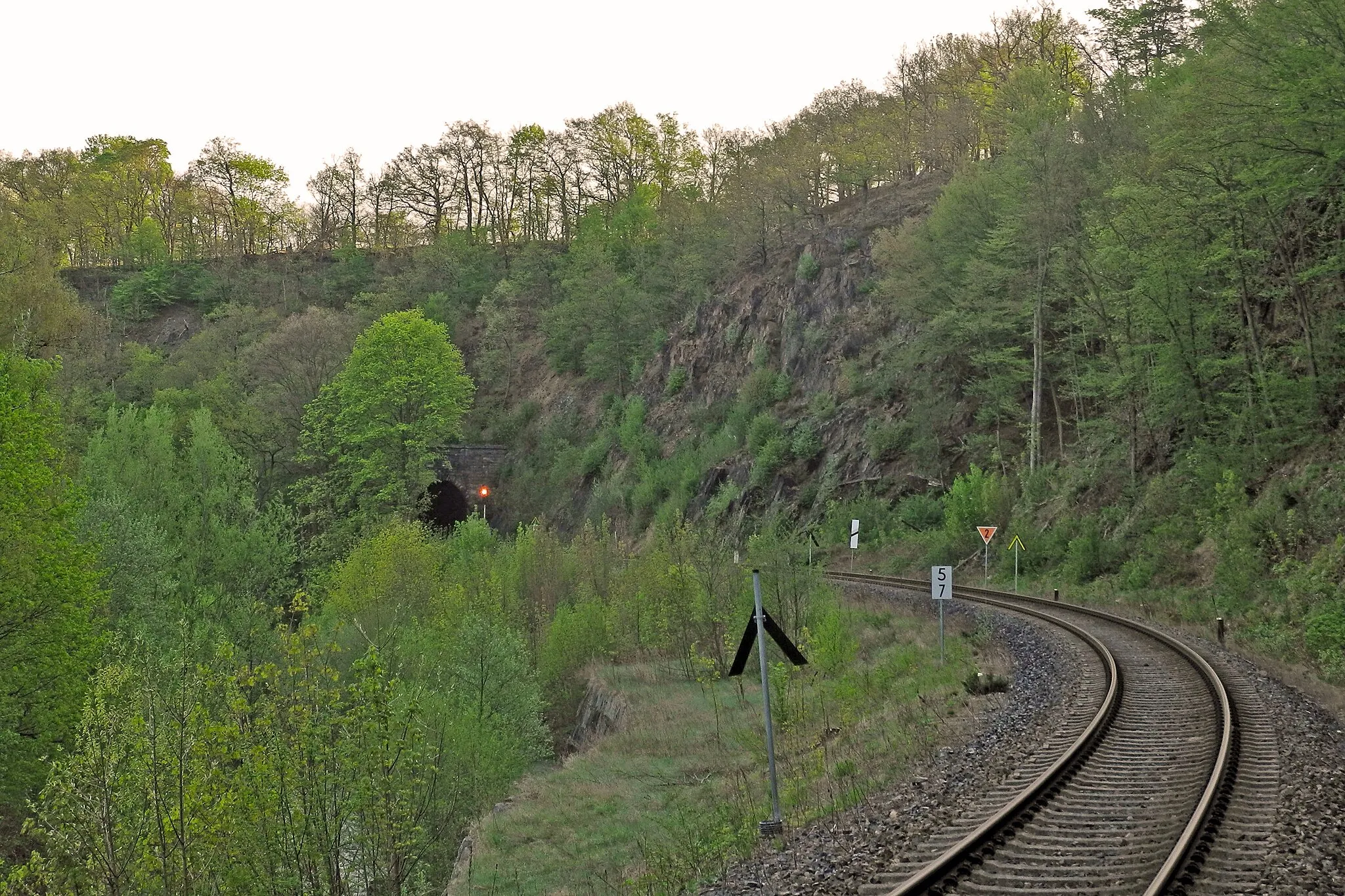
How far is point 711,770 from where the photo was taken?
17.7 metres

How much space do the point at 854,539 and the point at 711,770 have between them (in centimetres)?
2340

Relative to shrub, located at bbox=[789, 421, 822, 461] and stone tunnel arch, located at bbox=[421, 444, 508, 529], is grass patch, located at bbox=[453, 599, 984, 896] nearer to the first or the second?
shrub, located at bbox=[789, 421, 822, 461]

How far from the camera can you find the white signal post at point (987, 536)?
31266mm

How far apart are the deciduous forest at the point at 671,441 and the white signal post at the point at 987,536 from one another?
0.73 metres

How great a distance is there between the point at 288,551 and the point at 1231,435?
3487 centimetres

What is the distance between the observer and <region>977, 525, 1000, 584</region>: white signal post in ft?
103

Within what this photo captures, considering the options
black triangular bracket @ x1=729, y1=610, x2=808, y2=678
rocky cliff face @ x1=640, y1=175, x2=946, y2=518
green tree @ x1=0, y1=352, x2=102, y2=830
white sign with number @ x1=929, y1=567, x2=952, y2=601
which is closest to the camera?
black triangular bracket @ x1=729, y1=610, x2=808, y2=678

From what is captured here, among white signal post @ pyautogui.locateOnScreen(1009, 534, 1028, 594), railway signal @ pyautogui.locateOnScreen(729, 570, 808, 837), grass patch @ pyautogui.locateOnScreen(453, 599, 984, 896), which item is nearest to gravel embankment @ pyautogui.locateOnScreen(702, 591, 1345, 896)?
railway signal @ pyautogui.locateOnScreen(729, 570, 808, 837)

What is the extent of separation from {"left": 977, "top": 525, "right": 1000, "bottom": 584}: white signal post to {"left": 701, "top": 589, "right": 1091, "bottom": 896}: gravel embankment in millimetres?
14963

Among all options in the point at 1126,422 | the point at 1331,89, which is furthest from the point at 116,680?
the point at 1126,422

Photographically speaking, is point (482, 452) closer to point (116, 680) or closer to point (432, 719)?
point (432, 719)

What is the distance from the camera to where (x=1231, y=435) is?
2667cm

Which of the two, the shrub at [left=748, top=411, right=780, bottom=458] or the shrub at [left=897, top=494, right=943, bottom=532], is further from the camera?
the shrub at [left=748, top=411, right=780, bottom=458]

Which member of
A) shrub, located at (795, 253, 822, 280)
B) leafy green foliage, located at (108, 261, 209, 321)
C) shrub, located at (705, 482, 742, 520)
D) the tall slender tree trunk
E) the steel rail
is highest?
leafy green foliage, located at (108, 261, 209, 321)
